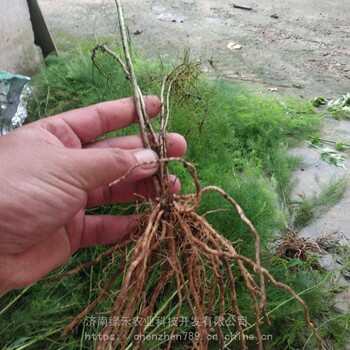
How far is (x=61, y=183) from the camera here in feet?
3.75

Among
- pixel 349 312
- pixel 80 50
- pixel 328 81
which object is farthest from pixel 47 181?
pixel 328 81

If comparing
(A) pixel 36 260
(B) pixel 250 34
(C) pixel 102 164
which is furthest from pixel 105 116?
(B) pixel 250 34

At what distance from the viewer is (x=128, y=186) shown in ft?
4.77

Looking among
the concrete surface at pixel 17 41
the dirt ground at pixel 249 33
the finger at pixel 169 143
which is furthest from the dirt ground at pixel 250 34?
the finger at pixel 169 143

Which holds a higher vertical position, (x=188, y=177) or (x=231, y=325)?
(x=188, y=177)

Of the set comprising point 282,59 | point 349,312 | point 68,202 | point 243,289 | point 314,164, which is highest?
point 68,202

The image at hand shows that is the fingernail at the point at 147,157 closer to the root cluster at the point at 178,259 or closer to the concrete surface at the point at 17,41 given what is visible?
the root cluster at the point at 178,259

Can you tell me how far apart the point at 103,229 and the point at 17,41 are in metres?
2.02

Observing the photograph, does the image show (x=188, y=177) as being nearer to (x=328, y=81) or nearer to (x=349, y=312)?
(x=349, y=312)

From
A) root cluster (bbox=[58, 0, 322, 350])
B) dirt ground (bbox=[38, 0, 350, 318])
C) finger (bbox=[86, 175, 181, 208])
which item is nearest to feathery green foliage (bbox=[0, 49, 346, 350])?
root cluster (bbox=[58, 0, 322, 350])

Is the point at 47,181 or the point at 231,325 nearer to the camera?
the point at 47,181

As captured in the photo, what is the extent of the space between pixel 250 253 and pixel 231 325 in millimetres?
239

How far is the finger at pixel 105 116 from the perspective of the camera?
144cm

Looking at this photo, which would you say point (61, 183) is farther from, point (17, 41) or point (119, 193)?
point (17, 41)
